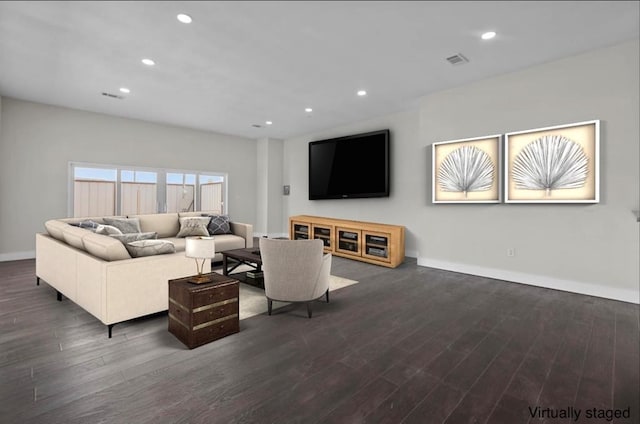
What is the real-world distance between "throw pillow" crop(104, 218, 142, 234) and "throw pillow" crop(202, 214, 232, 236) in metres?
1.20

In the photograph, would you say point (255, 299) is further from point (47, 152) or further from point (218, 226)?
point (47, 152)

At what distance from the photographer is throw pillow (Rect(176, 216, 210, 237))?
17.8ft

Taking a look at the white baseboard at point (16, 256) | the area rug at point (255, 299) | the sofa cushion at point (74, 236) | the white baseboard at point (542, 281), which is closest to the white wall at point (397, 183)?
the white baseboard at point (542, 281)

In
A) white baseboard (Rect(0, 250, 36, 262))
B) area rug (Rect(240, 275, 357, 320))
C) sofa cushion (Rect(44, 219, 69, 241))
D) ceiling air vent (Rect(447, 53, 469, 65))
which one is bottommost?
area rug (Rect(240, 275, 357, 320))

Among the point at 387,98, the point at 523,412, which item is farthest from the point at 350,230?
the point at 523,412

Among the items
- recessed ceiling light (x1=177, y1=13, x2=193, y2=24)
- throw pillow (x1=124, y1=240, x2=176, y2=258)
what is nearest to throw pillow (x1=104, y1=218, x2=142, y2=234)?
throw pillow (x1=124, y1=240, x2=176, y2=258)

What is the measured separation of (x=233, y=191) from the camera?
8.58 meters

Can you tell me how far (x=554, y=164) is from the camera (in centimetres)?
390

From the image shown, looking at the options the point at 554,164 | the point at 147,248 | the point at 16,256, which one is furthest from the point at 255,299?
the point at 16,256

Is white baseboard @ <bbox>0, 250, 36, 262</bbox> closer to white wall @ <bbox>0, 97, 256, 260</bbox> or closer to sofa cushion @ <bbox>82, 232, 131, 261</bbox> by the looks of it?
white wall @ <bbox>0, 97, 256, 260</bbox>

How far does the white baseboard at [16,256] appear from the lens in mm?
5412

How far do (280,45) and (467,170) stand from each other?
3.33m

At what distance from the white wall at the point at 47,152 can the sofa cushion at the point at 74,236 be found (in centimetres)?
334

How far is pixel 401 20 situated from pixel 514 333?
3201 millimetres
